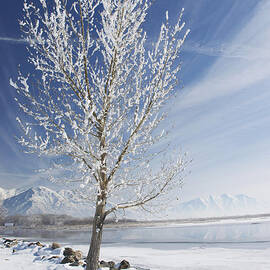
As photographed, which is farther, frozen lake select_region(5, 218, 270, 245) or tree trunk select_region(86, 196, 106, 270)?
frozen lake select_region(5, 218, 270, 245)

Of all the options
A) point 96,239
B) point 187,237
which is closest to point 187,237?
point 187,237

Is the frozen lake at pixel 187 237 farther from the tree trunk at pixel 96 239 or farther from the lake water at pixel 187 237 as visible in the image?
the tree trunk at pixel 96 239

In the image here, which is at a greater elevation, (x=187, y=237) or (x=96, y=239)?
(x=187, y=237)

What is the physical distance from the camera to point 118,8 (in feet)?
19.1

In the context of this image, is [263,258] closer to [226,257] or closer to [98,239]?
[226,257]

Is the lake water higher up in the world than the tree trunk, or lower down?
higher up

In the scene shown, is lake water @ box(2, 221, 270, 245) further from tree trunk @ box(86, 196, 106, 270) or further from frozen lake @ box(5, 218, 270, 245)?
tree trunk @ box(86, 196, 106, 270)

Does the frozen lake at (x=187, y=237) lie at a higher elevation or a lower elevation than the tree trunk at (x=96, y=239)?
higher

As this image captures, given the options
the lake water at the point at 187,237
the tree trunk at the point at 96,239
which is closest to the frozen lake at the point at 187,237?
the lake water at the point at 187,237

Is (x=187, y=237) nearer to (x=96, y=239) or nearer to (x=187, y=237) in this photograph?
(x=187, y=237)

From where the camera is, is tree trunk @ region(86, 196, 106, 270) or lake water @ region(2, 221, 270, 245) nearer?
tree trunk @ region(86, 196, 106, 270)

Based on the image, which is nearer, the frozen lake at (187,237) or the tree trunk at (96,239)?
the tree trunk at (96,239)

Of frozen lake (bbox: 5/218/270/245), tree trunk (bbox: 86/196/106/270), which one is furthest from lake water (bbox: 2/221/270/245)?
tree trunk (bbox: 86/196/106/270)

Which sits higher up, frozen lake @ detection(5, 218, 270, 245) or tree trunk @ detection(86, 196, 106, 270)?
frozen lake @ detection(5, 218, 270, 245)
